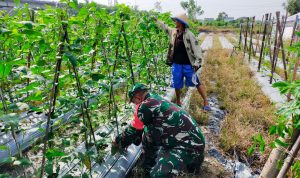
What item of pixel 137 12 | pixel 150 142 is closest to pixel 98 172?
pixel 150 142

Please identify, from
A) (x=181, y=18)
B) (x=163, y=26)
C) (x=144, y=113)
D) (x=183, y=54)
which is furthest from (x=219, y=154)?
(x=163, y=26)

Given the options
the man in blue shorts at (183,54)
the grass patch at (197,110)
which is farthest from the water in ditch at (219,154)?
the man in blue shorts at (183,54)

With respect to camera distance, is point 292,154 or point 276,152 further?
point 276,152

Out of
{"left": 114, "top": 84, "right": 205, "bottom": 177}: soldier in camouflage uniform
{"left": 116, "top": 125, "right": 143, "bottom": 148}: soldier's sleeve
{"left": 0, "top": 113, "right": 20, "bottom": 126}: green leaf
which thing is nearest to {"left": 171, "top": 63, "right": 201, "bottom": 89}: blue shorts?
{"left": 116, "top": 125, "right": 143, "bottom": 148}: soldier's sleeve

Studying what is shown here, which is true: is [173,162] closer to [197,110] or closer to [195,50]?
[197,110]

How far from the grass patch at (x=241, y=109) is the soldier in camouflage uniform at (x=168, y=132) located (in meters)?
0.97

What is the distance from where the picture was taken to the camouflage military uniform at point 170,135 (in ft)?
7.61

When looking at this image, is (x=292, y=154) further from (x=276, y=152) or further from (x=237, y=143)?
(x=237, y=143)

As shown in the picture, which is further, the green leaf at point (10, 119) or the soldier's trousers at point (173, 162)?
the soldier's trousers at point (173, 162)

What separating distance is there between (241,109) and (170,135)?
7.67 ft

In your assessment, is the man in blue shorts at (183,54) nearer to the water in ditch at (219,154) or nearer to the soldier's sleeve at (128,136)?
the water in ditch at (219,154)

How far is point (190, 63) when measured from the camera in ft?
14.0

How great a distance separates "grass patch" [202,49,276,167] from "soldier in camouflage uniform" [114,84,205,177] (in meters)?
0.97

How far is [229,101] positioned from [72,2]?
3989mm
